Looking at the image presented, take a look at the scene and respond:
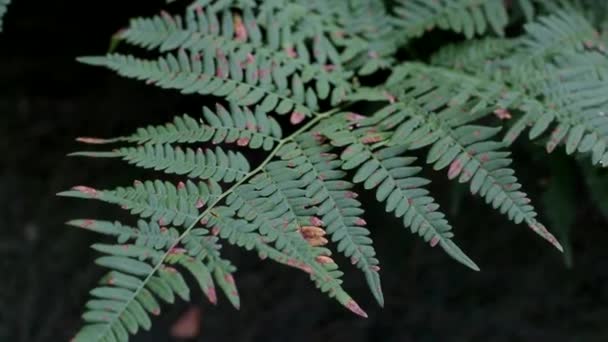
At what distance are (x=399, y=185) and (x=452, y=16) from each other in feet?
1.96

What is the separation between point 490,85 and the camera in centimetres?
150

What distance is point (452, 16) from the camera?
1692 millimetres

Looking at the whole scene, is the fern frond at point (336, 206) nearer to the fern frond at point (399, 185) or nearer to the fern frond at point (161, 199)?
the fern frond at point (399, 185)

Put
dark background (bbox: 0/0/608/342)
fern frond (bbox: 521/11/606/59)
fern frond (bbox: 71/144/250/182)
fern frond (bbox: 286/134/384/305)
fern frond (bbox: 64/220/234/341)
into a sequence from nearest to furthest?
fern frond (bbox: 64/220/234/341) → fern frond (bbox: 286/134/384/305) → fern frond (bbox: 71/144/250/182) → fern frond (bbox: 521/11/606/59) → dark background (bbox: 0/0/608/342)

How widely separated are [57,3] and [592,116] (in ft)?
6.67

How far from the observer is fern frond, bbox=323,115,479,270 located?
3.89 feet

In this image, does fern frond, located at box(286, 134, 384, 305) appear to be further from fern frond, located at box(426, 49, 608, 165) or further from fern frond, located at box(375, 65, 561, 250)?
fern frond, located at box(426, 49, 608, 165)

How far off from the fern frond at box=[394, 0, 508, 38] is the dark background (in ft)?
1.79

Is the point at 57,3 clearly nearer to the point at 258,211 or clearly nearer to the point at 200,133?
the point at 200,133

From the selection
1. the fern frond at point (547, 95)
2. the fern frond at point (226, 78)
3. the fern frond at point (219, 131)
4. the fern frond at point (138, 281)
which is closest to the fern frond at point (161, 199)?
the fern frond at point (138, 281)

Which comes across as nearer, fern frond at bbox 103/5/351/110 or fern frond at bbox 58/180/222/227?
fern frond at bbox 58/180/222/227

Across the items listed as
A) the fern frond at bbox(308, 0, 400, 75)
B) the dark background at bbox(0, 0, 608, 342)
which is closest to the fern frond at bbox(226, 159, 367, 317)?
the fern frond at bbox(308, 0, 400, 75)

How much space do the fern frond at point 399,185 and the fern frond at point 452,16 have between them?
44 centimetres

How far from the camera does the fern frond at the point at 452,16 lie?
167 cm
